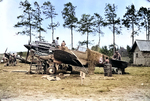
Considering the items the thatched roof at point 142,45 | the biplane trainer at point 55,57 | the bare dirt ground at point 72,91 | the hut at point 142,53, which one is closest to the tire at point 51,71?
the biplane trainer at point 55,57

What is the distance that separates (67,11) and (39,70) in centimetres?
471

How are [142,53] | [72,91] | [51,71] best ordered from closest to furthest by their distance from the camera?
[72,91] < [51,71] < [142,53]

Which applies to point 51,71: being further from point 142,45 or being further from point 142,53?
point 142,45

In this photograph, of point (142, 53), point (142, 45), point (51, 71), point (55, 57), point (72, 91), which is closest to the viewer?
point (72, 91)

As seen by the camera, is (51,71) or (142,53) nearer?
(51,71)

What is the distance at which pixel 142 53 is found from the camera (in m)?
24.3

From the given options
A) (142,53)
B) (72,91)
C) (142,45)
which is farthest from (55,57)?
(142,45)

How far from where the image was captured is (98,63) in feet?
38.9

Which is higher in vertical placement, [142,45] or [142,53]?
[142,45]

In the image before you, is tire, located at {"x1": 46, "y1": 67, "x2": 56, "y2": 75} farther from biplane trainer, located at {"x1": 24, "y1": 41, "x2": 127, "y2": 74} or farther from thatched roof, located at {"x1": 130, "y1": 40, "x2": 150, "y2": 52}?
thatched roof, located at {"x1": 130, "y1": 40, "x2": 150, "y2": 52}

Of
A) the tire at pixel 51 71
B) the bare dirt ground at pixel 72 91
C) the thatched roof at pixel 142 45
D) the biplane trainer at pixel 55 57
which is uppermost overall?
the thatched roof at pixel 142 45

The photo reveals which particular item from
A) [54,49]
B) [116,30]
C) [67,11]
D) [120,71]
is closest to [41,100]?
[67,11]

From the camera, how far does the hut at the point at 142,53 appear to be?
2370 centimetres

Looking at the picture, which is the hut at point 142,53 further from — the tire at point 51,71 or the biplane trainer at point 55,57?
the tire at point 51,71
